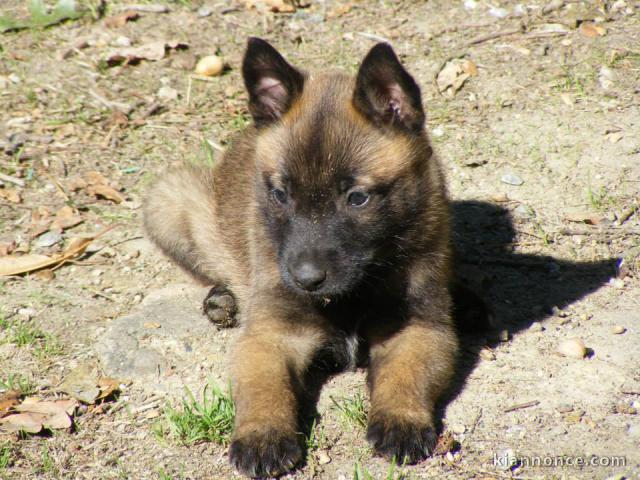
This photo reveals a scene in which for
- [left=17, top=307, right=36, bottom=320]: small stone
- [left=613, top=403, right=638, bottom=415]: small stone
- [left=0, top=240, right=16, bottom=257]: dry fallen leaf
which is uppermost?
[left=613, top=403, right=638, bottom=415]: small stone

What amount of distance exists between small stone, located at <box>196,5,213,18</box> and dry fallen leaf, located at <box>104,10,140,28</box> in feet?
1.85

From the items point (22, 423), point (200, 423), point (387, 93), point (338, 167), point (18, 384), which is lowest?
point (18, 384)

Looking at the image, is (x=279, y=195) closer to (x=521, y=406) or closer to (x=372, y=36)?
(x=521, y=406)

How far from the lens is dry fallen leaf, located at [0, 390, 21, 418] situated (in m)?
3.98

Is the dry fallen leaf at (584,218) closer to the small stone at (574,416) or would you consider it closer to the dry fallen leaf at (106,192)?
the small stone at (574,416)

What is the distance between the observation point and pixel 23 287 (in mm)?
5078

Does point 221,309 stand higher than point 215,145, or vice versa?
point 221,309

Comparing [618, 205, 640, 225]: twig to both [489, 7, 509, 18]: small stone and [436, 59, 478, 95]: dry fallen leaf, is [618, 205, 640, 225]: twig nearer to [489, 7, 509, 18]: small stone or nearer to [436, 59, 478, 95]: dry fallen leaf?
[436, 59, 478, 95]: dry fallen leaf

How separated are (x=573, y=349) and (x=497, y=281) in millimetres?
972

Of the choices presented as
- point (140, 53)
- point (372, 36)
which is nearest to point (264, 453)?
point (140, 53)

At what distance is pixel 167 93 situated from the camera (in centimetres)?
700

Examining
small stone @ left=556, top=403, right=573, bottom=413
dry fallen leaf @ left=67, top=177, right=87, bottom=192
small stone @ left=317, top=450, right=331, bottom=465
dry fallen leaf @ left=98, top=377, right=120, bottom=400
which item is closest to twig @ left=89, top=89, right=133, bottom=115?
dry fallen leaf @ left=67, top=177, right=87, bottom=192

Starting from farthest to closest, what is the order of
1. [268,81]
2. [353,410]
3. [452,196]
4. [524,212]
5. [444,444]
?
[452,196], [524,212], [268,81], [353,410], [444,444]

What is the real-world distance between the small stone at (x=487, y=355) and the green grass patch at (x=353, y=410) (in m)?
0.76
